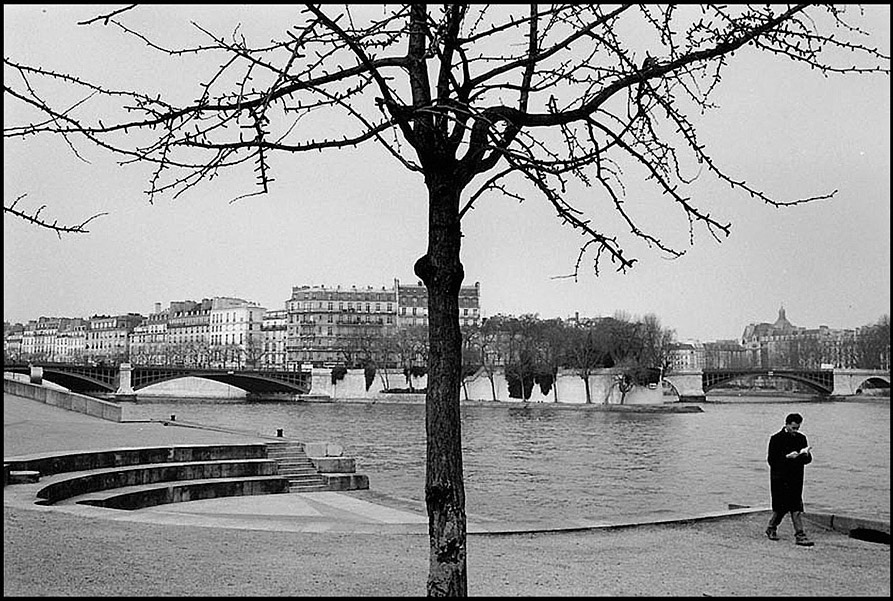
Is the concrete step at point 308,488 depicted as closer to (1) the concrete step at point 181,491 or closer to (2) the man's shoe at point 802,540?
(1) the concrete step at point 181,491

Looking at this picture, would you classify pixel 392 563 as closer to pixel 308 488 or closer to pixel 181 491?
pixel 181 491

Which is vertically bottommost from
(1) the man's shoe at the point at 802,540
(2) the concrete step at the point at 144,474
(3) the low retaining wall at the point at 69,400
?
(1) the man's shoe at the point at 802,540

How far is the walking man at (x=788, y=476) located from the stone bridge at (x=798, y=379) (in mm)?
→ 71541

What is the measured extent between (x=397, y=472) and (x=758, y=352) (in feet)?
418

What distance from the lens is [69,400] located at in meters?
29.0

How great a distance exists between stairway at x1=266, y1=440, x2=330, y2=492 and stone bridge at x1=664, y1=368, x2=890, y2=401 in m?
65.6

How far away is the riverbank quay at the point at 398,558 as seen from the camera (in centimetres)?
669

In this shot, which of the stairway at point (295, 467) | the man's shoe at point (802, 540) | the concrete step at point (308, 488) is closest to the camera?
the man's shoe at point (802, 540)

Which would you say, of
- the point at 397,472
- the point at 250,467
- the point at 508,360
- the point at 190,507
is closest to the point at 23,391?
the point at 397,472

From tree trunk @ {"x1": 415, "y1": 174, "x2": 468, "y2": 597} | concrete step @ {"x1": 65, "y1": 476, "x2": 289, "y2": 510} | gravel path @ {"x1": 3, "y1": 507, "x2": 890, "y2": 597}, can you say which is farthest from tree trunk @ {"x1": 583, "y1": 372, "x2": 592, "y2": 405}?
tree trunk @ {"x1": 415, "y1": 174, "x2": 468, "y2": 597}

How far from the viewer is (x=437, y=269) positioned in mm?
5355

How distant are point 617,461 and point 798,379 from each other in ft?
188

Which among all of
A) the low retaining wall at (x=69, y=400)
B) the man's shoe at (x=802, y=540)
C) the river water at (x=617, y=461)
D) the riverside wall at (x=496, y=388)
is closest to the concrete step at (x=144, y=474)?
the river water at (x=617, y=461)

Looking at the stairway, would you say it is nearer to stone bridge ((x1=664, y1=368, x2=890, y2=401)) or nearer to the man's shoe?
the man's shoe
